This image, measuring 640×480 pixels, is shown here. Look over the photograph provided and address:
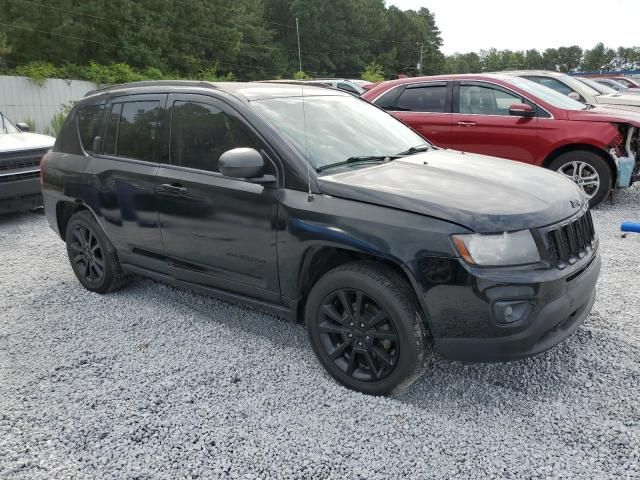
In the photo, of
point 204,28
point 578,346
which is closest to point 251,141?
point 578,346

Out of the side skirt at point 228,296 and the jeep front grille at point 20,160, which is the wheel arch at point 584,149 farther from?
the jeep front grille at point 20,160

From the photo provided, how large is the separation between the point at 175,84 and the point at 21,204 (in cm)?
472

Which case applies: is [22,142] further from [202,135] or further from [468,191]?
[468,191]

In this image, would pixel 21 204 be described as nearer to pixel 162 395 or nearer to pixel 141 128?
pixel 141 128

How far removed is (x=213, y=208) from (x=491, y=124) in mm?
5019

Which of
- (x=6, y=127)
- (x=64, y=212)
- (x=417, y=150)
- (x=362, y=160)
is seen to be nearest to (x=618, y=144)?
(x=417, y=150)

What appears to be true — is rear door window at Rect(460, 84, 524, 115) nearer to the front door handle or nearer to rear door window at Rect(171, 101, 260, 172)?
rear door window at Rect(171, 101, 260, 172)

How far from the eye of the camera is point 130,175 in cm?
395

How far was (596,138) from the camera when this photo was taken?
6.70 metres

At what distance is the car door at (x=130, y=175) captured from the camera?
3.86m

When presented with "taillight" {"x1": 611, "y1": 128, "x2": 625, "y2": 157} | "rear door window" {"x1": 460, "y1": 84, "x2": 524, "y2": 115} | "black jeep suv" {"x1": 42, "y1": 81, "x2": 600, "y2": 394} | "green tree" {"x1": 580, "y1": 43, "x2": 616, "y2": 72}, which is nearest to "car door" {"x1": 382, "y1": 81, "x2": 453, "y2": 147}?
"rear door window" {"x1": 460, "y1": 84, "x2": 524, "y2": 115}

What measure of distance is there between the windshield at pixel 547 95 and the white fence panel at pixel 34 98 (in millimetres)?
16091

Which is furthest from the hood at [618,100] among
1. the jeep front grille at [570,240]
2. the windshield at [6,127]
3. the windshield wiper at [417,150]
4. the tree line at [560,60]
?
the tree line at [560,60]

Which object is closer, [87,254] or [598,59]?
[87,254]
